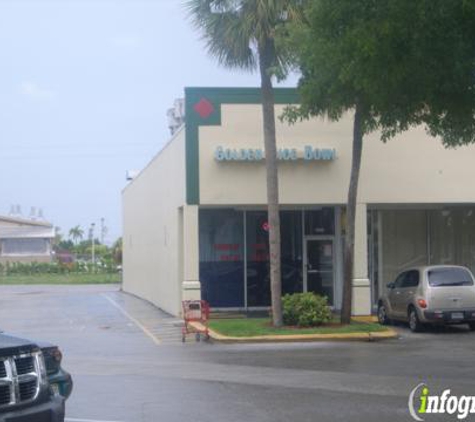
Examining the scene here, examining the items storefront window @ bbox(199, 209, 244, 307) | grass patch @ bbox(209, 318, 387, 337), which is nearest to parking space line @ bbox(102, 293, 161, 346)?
grass patch @ bbox(209, 318, 387, 337)

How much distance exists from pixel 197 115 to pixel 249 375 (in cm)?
1093

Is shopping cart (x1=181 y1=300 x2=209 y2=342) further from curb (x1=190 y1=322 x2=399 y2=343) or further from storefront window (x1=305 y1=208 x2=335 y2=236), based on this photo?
storefront window (x1=305 y1=208 x2=335 y2=236)

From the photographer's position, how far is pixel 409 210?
88.9ft

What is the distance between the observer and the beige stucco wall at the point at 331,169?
23656 mm

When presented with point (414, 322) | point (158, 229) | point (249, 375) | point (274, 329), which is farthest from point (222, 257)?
point (249, 375)

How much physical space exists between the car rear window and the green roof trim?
6.01 m

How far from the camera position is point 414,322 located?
2086 centimetres

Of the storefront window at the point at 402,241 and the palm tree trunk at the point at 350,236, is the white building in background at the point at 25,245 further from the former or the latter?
the palm tree trunk at the point at 350,236

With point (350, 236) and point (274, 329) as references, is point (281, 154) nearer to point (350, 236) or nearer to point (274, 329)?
point (350, 236)

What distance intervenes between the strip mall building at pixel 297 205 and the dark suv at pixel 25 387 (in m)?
15.6

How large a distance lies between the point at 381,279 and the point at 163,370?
44.1 feet

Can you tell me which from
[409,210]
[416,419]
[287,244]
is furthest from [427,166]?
[416,419]

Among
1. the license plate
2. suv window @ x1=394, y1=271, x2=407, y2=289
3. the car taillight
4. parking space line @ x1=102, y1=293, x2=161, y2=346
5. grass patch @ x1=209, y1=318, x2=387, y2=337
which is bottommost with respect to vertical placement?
parking space line @ x1=102, y1=293, x2=161, y2=346

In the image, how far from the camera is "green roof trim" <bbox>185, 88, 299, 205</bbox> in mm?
23406
